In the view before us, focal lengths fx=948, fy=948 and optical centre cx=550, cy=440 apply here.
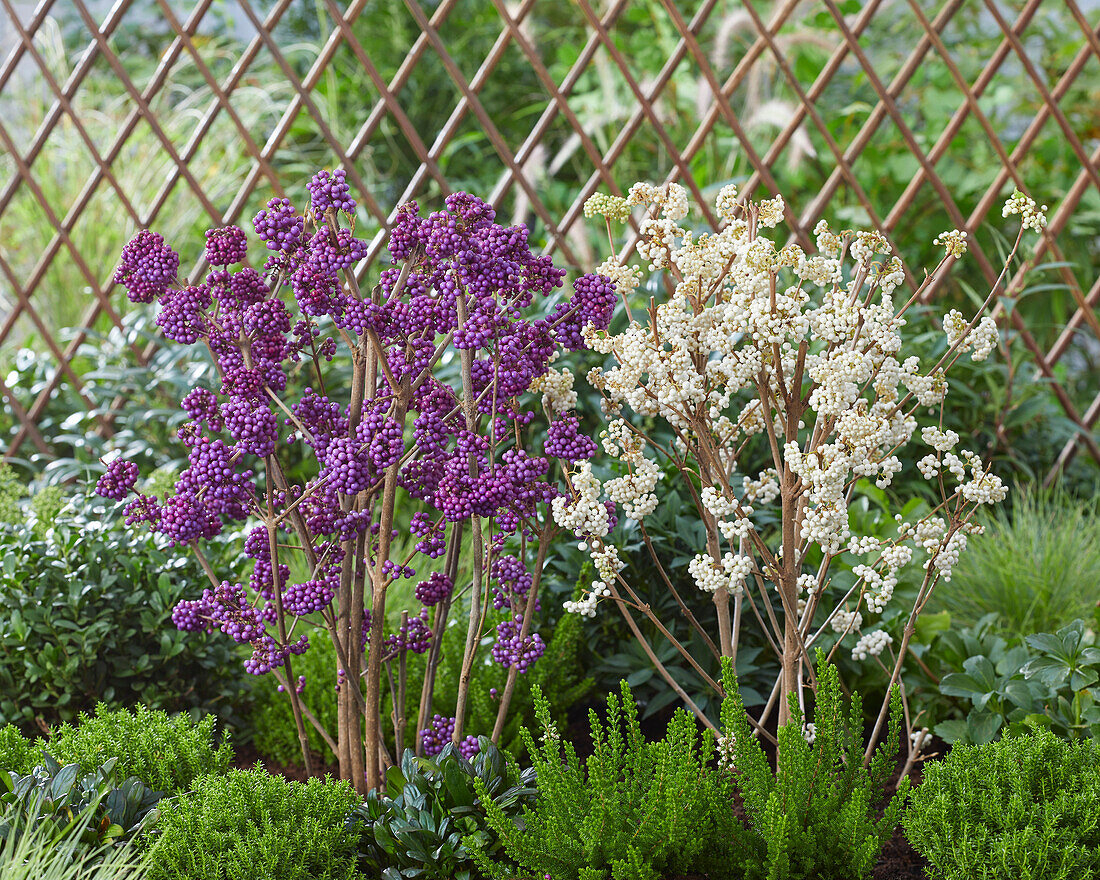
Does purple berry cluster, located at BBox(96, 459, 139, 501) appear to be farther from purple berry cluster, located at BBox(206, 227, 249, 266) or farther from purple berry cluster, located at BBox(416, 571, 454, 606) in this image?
purple berry cluster, located at BBox(416, 571, 454, 606)

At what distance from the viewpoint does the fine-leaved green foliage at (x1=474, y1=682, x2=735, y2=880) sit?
111 centimetres

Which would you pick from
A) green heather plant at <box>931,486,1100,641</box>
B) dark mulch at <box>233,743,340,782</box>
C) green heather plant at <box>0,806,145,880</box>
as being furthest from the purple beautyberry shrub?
green heather plant at <box>931,486,1100,641</box>

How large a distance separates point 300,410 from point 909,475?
175 centimetres

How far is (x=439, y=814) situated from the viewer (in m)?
1.26

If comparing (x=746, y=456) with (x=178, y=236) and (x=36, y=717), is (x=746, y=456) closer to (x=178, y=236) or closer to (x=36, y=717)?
(x=36, y=717)

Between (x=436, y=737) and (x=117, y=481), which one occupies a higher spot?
(x=117, y=481)

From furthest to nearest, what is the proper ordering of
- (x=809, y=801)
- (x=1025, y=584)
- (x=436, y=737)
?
(x=1025, y=584) < (x=436, y=737) < (x=809, y=801)

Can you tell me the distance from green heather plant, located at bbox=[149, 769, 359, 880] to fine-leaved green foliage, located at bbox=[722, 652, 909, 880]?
20.3 inches

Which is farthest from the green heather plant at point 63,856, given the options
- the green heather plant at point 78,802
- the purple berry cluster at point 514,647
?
the purple berry cluster at point 514,647

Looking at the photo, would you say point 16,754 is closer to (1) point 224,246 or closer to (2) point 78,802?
(2) point 78,802

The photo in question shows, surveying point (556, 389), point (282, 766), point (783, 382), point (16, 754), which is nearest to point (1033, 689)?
point (783, 382)

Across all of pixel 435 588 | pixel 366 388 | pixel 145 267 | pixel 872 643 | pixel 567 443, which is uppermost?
pixel 145 267

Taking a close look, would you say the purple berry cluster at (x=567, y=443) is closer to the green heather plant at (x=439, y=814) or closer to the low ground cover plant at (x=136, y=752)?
the green heather plant at (x=439, y=814)

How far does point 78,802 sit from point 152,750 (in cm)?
14
